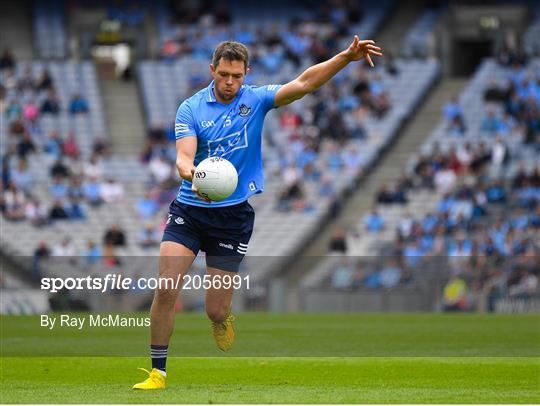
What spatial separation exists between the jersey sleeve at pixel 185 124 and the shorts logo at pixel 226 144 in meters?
0.20

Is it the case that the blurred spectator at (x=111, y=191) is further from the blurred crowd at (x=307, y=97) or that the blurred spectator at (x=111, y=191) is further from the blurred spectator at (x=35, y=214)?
the blurred spectator at (x=35, y=214)

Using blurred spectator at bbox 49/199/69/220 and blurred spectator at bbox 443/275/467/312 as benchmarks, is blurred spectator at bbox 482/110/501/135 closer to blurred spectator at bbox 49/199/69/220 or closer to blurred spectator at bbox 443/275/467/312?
blurred spectator at bbox 443/275/467/312

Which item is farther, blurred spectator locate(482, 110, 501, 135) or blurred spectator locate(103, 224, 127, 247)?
blurred spectator locate(482, 110, 501, 135)

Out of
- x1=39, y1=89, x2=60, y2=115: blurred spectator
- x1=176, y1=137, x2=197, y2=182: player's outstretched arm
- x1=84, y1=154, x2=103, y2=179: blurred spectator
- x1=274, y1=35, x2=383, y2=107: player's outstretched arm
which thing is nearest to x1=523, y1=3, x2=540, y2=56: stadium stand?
x1=84, y1=154, x2=103, y2=179: blurred spectator

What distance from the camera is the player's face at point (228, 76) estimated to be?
11.7m

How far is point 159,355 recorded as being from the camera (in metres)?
11.7

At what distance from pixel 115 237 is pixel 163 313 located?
2508cm

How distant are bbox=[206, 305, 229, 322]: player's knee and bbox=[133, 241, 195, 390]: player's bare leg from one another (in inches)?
23.6

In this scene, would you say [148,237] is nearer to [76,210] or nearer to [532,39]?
[76,210]

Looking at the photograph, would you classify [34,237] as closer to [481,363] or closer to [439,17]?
[439,17]

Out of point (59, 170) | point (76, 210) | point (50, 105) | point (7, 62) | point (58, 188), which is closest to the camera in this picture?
point (76, 210)

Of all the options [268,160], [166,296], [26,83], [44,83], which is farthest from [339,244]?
[166,296]

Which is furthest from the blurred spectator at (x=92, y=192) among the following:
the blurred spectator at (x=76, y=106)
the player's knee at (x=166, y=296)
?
the player's knee at (x=166, y=296)

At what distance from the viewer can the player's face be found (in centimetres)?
1170
